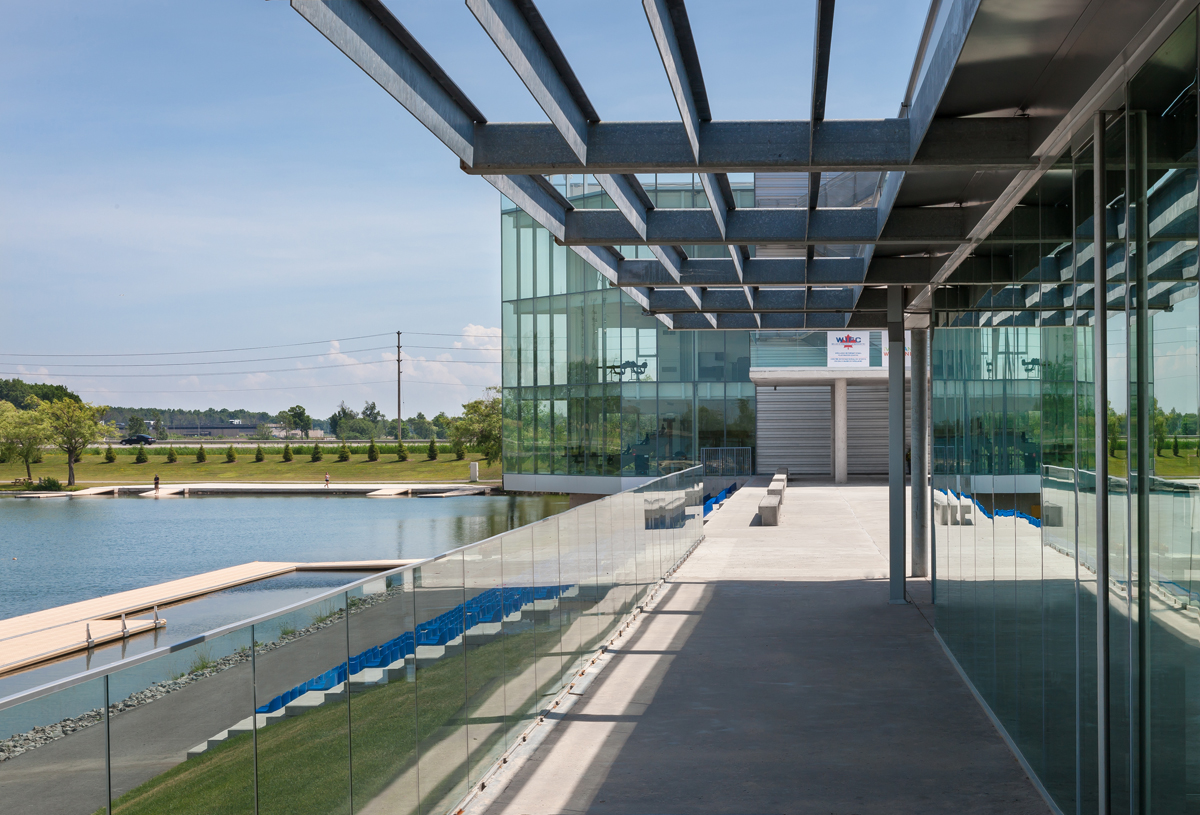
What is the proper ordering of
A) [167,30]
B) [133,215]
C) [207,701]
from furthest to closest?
[133,215] < [167,30] < [207,701]

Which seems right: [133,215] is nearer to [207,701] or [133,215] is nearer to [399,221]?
[399,221]

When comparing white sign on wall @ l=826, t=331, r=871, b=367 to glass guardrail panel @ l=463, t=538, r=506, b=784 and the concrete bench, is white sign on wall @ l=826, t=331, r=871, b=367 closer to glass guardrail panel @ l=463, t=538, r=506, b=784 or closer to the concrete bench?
the concrete bench

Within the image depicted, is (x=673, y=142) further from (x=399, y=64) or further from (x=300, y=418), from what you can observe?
(x=300, y=418)

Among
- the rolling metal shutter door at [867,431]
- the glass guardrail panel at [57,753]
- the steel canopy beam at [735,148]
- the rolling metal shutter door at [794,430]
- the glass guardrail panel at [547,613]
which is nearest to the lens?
the glass guardrail panel at [57,753]

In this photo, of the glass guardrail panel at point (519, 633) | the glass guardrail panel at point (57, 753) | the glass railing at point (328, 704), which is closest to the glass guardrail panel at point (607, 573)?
the glass railing at point (328, 704)

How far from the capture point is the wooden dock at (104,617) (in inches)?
696

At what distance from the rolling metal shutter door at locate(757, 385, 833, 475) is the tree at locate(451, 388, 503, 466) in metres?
27.7

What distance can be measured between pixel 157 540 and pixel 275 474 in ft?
142

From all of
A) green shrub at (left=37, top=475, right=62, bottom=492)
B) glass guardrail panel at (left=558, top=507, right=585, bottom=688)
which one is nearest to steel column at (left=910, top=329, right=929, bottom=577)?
glass guardrail panel at (left=558, top=507, right=585, bottom=688)

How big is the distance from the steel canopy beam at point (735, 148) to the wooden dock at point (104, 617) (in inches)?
444

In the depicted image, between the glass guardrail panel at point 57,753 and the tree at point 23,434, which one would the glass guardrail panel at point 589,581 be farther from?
the tree at point 23,434

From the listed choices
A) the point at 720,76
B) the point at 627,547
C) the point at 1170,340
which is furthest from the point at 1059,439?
the point at 627,547

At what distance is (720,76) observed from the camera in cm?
567

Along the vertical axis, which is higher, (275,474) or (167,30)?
(167,30)
